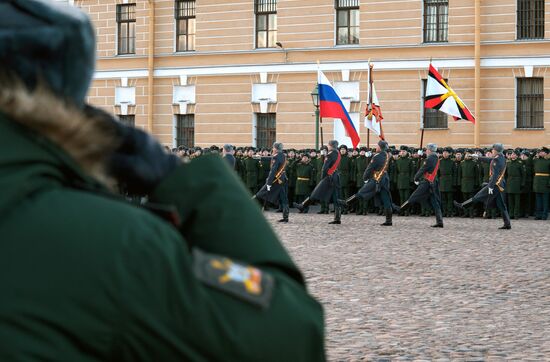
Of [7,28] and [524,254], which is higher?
[7,28]

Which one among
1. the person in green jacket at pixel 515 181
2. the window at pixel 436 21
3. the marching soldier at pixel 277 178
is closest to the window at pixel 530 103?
the window at pixel 436 21

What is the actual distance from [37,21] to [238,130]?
34.4 metres

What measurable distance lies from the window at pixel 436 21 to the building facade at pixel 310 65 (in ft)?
0.11

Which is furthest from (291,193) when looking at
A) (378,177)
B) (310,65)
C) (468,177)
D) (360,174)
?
(378,177)

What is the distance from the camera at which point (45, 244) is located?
1322mm

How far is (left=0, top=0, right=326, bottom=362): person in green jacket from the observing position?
130cm

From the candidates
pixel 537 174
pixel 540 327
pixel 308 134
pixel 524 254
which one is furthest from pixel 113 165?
pixel 308 134

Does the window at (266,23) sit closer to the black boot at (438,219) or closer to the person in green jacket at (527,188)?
the person in green jacket at (527,188)

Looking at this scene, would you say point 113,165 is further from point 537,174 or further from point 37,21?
point 537,174

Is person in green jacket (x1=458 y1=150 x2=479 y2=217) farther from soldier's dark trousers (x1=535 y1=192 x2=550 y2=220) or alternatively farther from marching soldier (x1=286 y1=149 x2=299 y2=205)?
marching soldier (x1=286 y1=149 x2=299 y2=205)

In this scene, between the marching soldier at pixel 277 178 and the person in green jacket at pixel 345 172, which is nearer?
the marching soldier at pixel 277 178

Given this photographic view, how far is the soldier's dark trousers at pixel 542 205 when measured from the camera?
25.0m

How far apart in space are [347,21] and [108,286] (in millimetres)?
33202

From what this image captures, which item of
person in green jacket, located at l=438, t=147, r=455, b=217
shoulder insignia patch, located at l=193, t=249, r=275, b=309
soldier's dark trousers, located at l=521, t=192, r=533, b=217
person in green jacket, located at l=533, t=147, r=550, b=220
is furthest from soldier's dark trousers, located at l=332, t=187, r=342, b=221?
shoulder insignia patch, located at l=193, t=249, r=275, b=309
